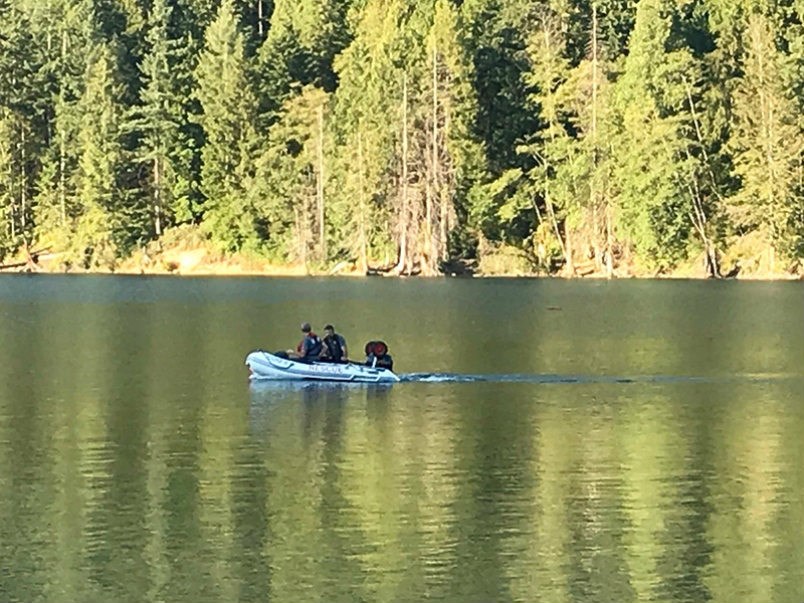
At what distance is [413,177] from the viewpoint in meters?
129

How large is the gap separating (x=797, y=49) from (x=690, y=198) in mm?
11882

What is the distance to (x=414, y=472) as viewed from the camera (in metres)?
33.5

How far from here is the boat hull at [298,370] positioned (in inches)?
1970

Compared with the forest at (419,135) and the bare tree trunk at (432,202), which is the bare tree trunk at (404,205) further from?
the bare tree trunk at (432,202)

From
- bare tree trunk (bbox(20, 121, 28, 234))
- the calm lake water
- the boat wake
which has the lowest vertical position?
the calm lake water

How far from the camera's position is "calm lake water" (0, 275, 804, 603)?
2498 centimetres

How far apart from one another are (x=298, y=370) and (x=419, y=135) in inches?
3143

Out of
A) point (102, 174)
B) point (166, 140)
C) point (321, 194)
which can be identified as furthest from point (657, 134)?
point (102, 174)

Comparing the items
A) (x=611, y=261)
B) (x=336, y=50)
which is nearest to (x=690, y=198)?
(x=611, y=261)

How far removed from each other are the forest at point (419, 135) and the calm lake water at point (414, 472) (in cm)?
5432

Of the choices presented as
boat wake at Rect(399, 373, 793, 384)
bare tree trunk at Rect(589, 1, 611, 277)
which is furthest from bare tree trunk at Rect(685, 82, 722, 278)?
boat wake at Rect(399, 373, 793, 384)

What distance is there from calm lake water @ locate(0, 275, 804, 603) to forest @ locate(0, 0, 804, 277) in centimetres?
5432

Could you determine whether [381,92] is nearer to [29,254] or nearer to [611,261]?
[611,261]

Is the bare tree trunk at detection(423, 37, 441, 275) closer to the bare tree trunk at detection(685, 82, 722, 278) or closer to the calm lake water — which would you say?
the bare tree trunk at detection(685, 82, 722, 278)
